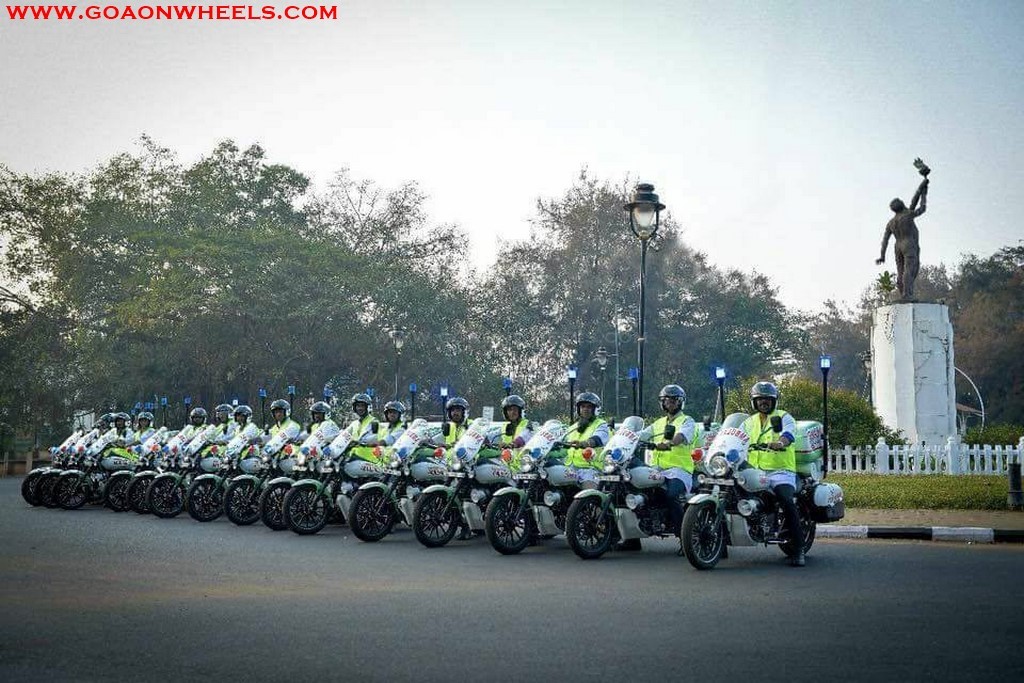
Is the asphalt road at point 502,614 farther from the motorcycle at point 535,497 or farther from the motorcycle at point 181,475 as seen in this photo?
the motorcycle at point 181,475

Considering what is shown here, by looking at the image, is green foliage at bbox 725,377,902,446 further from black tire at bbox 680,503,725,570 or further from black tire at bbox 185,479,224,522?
black tire at bbox 680,503,725,570

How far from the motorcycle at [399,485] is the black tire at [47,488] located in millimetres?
10751

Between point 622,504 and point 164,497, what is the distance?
1064 cm

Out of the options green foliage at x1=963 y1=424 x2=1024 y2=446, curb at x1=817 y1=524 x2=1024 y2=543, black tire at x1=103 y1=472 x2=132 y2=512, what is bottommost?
curb at x1=817 y1=524 x2=1024 y2=543

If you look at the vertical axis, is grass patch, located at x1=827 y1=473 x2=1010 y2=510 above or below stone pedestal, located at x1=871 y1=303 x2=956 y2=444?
below

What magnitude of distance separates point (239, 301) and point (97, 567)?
36.9m

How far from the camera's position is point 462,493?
1520cm

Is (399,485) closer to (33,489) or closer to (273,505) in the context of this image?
(273,505)

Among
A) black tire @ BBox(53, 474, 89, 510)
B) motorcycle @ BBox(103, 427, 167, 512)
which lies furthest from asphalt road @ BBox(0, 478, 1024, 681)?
black tire @ BBox(53, 474, 89, 510)

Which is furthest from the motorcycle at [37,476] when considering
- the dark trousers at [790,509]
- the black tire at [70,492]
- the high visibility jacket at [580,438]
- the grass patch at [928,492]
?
the dark trousers at [790,509]

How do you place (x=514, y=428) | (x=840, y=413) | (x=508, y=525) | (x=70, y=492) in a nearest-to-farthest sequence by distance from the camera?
1. (x=508, y=525)
2. (x=514, y=428)
3. (x=70, y=492)
4. (x=840, y=413)

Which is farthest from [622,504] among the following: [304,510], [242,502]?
[242,502]

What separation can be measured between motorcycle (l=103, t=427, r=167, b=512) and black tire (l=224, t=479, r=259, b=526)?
3.90m

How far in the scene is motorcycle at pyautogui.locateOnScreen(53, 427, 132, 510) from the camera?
23969 millimetres
